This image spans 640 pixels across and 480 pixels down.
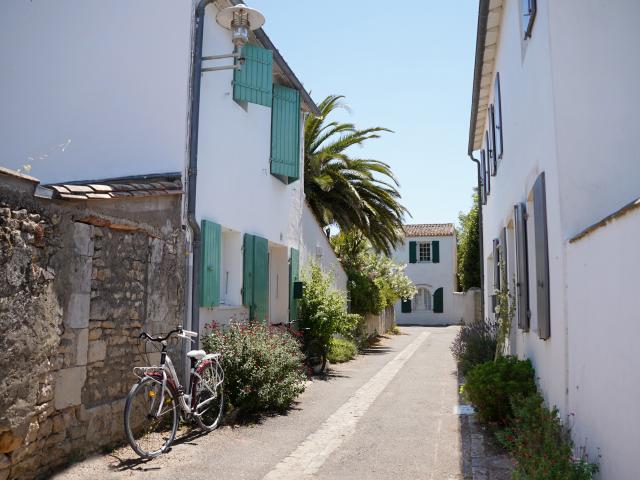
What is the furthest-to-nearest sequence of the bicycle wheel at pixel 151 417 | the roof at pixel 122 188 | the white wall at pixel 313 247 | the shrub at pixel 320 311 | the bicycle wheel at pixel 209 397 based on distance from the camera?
the white wall at pixel 313 247
the shrub at pixel 320 311
the bicycle wheel at pixel 209 397
the bicycle wheel at pixel 151 417
the roof at pixel 122 188

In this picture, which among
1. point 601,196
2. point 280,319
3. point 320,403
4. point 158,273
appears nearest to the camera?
point 601,196

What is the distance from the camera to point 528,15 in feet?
21.4

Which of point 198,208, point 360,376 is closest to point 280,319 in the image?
point 360,376

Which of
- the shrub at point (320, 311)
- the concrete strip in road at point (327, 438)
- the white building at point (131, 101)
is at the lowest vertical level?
the concrete strip in road at point (327, 438)

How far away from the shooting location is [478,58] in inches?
420

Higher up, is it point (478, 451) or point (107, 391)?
point (107, 391)

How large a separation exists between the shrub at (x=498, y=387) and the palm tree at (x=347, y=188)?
1044cm

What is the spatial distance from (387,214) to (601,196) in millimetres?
13508

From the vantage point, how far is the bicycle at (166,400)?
603cm

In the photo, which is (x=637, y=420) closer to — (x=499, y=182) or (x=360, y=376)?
(x=499, y=182)

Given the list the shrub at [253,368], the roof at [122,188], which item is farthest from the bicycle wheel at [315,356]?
the roof at [122,188]

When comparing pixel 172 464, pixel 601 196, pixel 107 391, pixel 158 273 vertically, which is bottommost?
pixel 172 464

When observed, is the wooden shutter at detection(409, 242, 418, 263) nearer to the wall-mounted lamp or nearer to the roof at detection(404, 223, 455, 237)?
the roof at detection(404, 223, 455, 237)

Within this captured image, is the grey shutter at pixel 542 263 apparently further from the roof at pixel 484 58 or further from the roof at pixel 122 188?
the roof at pixel 484 58
